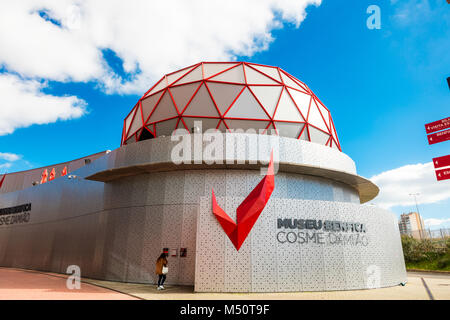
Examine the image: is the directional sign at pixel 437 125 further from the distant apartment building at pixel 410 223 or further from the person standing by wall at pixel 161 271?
the distant apartment building at pixel 410 223

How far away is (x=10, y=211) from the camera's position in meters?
21.9

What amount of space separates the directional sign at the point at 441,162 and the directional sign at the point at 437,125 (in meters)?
0.77

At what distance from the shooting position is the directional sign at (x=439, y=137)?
271 inches

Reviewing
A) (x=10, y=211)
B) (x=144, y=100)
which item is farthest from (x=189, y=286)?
(x=10, y=211)

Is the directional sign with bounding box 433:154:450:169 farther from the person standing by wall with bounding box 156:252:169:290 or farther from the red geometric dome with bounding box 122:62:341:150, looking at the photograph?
the person standing by wall with bounding box 156:252:169:290

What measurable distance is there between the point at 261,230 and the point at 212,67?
10.1 m

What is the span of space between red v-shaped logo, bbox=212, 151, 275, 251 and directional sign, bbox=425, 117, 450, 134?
5324mm

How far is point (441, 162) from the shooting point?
697 centimetres

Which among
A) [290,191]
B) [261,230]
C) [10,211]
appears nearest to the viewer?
[261,230]

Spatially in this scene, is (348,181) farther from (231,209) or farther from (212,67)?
(212,67)

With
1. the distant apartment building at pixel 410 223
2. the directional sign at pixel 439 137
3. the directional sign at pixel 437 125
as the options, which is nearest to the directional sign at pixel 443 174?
the directional sign at pixel 439 137

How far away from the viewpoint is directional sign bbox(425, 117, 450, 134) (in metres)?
6.89

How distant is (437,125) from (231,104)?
8.81 meters
